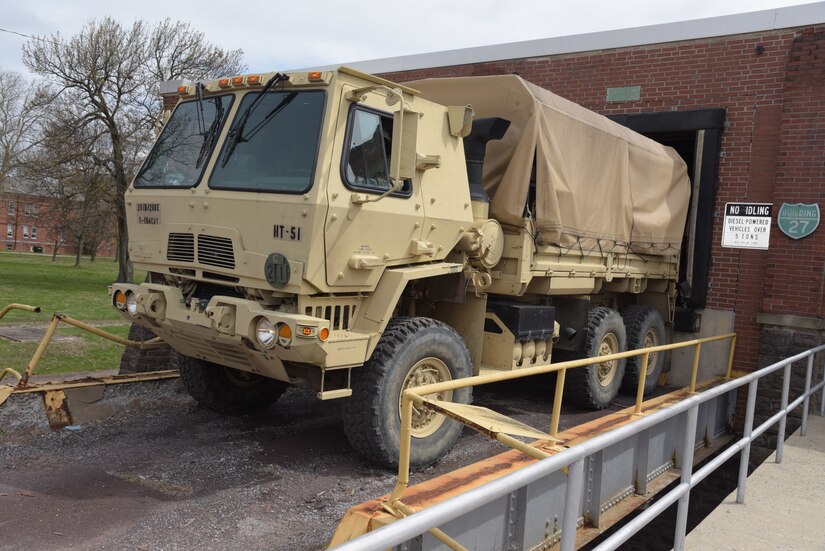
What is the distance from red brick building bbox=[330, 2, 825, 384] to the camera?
368 inches

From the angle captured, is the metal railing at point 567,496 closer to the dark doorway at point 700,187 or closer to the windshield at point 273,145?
the windshield at point 273,145

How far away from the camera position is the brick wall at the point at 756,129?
9305 millimetres

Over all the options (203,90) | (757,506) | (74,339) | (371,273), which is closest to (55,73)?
(74,339)

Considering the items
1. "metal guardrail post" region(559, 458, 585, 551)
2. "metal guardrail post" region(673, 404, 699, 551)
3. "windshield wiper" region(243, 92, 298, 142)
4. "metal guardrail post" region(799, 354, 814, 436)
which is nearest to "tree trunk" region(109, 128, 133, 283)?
"windshield wiper" region(243, 92, 298, 142)

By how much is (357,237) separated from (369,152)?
712 mm

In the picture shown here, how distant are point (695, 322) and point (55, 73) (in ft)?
84.2

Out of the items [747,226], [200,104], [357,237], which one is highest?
[200,104]

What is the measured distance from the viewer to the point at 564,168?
7.30 m

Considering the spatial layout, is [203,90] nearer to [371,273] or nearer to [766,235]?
[371,273]

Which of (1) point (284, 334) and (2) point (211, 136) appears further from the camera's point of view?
(2) point (211, 136)

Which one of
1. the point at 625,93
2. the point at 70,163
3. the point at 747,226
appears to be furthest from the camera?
the point at 70,163

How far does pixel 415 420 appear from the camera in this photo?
18.1 feet

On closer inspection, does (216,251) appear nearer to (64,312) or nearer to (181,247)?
(181,247)

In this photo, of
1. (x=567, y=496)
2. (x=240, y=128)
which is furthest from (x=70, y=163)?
(x=567, y=496)
